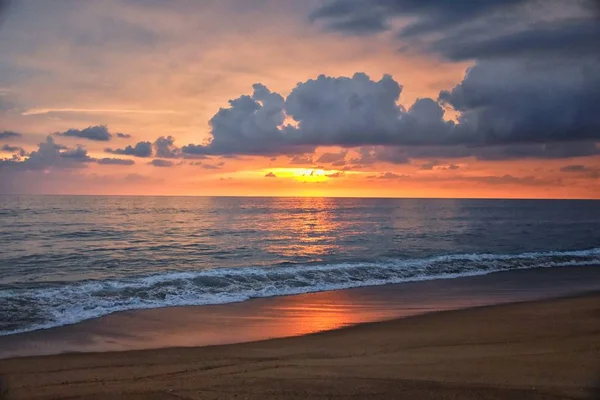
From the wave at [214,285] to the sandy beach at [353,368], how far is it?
447 cm

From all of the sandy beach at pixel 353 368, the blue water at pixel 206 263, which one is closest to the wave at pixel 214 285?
the blue water at pixel 206 263

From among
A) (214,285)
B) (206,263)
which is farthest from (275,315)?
(206,263)

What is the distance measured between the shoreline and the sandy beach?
861 millimetres

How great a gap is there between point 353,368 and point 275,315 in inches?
219

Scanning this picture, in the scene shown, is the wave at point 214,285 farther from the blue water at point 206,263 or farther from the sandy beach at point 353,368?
the sandy beach at point 353,368

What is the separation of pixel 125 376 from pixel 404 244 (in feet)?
93.7

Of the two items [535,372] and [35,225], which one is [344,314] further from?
[35,225]

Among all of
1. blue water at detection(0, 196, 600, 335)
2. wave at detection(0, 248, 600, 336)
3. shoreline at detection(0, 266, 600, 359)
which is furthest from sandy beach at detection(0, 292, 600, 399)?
blue water at detection(0, 196, 600, 335)

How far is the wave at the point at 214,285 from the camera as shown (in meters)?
13.5

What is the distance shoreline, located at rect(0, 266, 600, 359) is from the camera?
34.2ft

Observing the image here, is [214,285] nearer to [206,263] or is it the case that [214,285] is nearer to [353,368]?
[206,263]

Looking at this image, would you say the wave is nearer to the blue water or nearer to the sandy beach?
the blue water

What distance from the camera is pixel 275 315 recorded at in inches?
524

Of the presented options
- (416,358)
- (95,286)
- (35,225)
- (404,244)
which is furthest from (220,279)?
(35,225)
